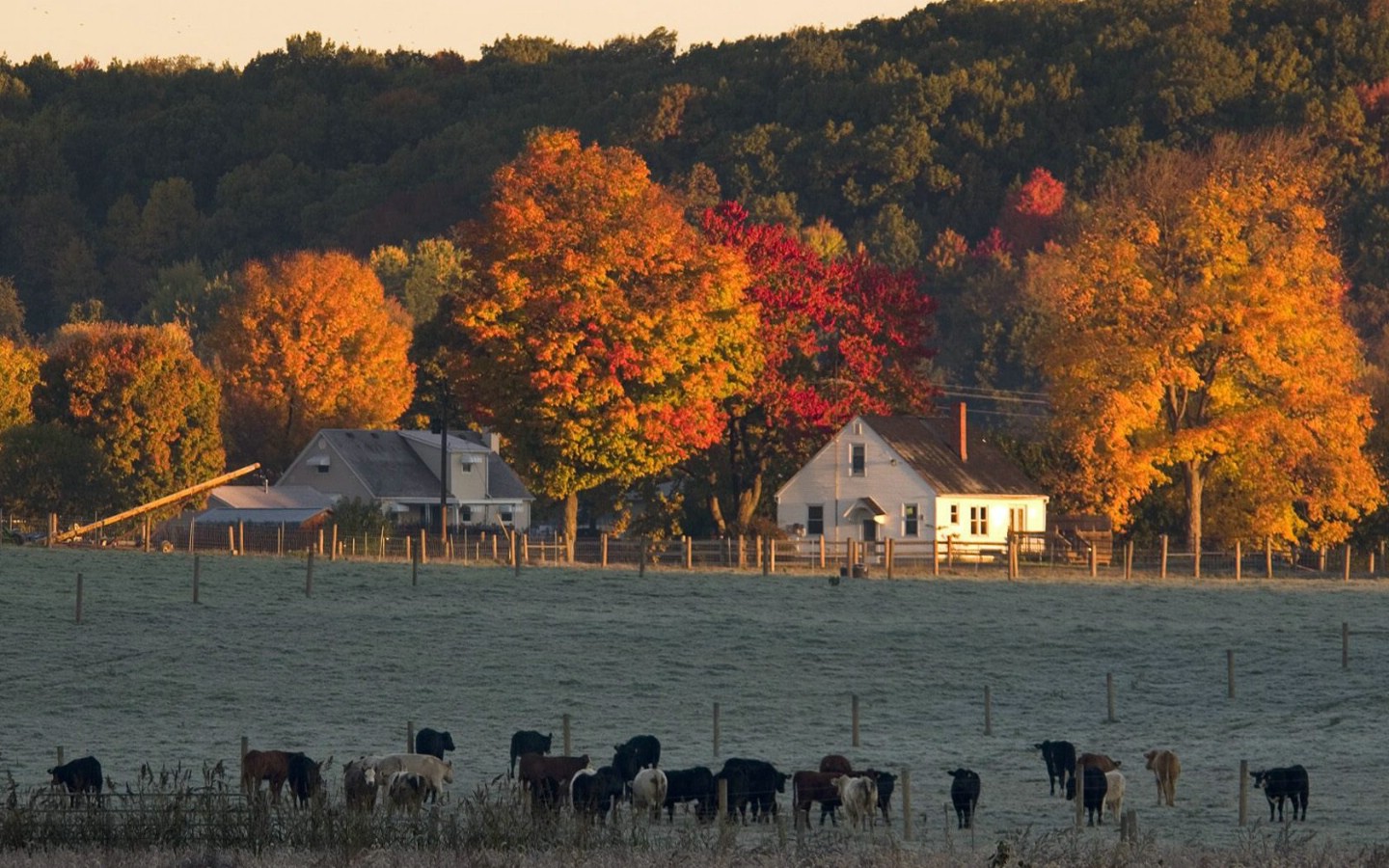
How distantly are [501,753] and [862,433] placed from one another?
162 ft

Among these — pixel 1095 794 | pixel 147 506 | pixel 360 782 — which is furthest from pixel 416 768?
pixel 147 506

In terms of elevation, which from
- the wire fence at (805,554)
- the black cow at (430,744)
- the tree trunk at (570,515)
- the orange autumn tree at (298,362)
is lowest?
the black cow at (430,744)

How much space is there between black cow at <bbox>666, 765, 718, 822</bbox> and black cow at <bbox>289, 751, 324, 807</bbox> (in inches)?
191

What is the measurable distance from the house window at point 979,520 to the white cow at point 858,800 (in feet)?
Result: 187

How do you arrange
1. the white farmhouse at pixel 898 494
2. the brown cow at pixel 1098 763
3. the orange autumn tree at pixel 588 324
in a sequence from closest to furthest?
the brown cow at pixel 1098 763 → the orange autumn tree at pixel 588 324 → the white farmhouse at pixel 898 494

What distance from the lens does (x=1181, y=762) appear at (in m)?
40.6

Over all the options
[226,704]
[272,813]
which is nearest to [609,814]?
[272,813]

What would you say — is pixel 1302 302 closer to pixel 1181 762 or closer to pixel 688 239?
pixel 688 239

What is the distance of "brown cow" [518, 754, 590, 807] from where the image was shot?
34.4m

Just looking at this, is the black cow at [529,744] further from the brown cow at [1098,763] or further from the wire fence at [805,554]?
Answer: the wire fence at [805,554]

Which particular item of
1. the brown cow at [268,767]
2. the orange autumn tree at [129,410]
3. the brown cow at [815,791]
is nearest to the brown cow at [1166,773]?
the brown cow at [815,791]

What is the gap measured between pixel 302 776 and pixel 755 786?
6.36 m

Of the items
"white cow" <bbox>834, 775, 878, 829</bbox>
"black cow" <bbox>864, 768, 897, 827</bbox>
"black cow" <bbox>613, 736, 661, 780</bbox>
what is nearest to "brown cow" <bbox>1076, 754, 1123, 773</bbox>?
"black cow" <bbox>864, 768, 897, 827</bbox>

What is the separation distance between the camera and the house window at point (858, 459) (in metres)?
89.3
